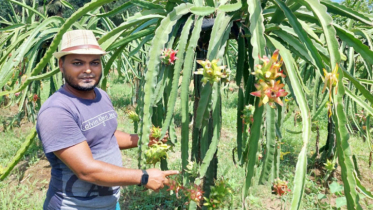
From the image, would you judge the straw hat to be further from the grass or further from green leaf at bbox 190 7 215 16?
the grass

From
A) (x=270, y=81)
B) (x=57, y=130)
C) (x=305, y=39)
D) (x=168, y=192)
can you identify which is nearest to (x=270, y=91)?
(x=270, y=81)

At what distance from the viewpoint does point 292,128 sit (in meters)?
4.10

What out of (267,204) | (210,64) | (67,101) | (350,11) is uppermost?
(350,11)

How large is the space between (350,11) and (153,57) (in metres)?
0.69

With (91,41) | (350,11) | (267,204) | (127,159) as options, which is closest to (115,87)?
(127,159)

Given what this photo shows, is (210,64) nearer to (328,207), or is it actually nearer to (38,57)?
(328,207)

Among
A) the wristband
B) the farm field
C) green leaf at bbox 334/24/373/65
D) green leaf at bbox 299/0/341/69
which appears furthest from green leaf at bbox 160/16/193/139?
green leaf at bbox 334/24/373/65

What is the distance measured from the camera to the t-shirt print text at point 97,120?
44.4 inches

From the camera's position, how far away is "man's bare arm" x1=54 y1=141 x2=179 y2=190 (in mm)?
986

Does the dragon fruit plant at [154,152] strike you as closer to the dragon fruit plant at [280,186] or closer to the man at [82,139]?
the man at [82,139]

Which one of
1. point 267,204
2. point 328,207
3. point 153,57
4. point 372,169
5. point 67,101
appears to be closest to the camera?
point 153,57

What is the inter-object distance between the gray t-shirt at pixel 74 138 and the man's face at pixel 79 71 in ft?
0.20

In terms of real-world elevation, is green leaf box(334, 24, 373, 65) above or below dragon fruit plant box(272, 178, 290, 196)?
above

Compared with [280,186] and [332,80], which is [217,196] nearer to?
[280,186]
